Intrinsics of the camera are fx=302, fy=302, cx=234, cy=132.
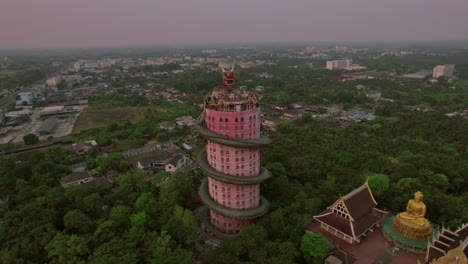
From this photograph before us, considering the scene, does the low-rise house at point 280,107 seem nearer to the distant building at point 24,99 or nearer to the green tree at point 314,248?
the green tree at point 314,248

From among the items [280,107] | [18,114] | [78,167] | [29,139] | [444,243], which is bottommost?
[78,167]

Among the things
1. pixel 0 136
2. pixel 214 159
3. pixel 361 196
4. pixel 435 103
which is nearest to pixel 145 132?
pixel 0 136

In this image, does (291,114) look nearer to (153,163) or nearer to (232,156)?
(153,163)

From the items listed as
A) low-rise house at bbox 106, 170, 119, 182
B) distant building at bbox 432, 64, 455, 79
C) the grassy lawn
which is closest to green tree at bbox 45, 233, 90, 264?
low-rise house at bbox 106, 170, 119, 182

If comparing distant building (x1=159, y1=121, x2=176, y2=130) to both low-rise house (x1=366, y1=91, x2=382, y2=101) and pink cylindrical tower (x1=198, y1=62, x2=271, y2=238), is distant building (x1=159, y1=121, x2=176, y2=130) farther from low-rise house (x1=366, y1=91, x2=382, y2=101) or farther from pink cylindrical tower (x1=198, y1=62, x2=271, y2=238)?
low-rise house (x1=366, y1=91, x2=382, y2=101)

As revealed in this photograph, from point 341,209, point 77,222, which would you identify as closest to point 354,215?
point 341,209

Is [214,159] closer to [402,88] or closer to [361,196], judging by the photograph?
[361,196]

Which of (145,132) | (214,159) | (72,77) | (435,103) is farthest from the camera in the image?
(72,77)
